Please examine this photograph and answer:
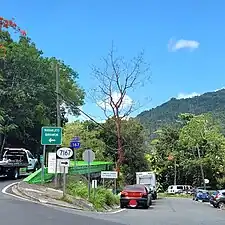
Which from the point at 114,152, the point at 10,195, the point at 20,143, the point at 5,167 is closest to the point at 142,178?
the point at 114,152

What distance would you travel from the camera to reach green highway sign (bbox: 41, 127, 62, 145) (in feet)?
72.7

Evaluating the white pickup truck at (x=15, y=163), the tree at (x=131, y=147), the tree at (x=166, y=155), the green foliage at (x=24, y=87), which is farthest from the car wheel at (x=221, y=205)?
the tree at (x=166, y=155)

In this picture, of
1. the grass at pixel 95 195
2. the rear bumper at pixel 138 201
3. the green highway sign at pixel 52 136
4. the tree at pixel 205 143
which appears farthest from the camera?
the tree at pixel 205 143

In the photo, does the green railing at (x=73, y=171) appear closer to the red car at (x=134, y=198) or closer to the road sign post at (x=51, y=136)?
the road sign post at (x=51, y=136)

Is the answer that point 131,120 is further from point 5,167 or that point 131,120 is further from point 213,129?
point 5,167

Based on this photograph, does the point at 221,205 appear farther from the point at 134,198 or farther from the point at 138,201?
the point at 134,198

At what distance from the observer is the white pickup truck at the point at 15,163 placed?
3010cm

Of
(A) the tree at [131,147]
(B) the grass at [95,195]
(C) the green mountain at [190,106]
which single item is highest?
(C) the green mountain at [190,106]

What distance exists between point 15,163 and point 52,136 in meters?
9.63

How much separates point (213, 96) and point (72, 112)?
Answer: 5256 inches

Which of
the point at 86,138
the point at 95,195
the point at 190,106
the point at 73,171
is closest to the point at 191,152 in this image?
the point at 86,138

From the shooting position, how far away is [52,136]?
876 inches

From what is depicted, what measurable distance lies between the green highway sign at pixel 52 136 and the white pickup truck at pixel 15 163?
8077 mm

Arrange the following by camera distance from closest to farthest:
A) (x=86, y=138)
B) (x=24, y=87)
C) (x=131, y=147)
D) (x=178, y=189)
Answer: (x=24, y=87) < (x=131, y=147) < (x=86, y=138) < (x=178, y=189)
